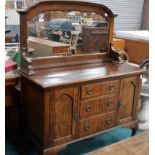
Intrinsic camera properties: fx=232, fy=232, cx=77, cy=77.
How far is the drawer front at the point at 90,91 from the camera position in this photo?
5.40ft

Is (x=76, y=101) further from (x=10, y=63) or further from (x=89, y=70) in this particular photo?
(x=10, y=63)

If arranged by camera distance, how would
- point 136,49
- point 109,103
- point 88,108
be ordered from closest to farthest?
1. point 88,108
2. point 109,103
3. point 136,49

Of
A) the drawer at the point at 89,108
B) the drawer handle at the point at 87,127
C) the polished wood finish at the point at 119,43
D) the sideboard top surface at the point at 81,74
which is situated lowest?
the drawer handle at the point at 87,127

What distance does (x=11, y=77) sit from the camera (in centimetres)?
172

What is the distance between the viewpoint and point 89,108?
171 centimetres

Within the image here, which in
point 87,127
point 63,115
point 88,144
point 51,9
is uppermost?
point 51,9

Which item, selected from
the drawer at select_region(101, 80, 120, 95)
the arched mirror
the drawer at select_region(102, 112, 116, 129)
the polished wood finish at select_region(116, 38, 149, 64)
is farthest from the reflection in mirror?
the polished wood finish at select_region(116, 38, 149, 64)

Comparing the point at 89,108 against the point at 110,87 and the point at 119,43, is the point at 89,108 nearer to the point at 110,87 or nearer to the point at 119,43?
the point at 110,87

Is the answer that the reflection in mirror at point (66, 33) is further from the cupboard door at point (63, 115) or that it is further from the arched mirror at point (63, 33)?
the cupboard door at point (63, 115)

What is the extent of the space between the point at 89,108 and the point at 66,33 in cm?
70

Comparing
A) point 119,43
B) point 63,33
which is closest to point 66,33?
point 63,33

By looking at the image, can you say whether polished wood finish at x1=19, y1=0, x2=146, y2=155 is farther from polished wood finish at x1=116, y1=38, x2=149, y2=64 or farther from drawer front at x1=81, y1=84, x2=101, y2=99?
polished wood finish at x1=116, y1=38, x2=149, y2=64

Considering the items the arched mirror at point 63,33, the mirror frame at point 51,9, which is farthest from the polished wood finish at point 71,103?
the mirror frame at point 51,9

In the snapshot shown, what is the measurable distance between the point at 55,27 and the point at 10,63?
485 mm
